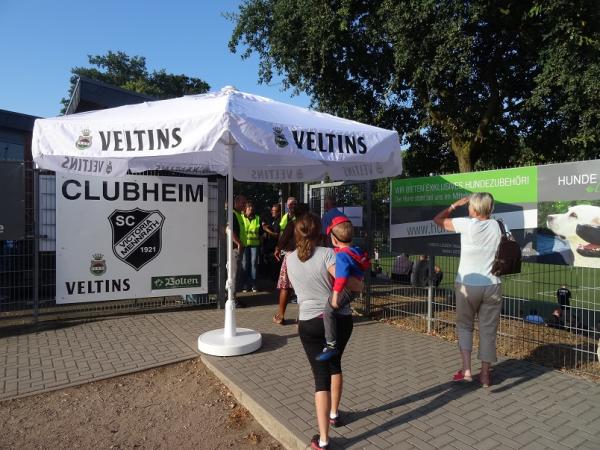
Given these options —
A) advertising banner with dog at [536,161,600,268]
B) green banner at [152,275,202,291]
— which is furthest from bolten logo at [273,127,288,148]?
green banner at [152,275,202,291]

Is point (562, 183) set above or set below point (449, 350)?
above

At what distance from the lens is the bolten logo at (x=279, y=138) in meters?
4.23

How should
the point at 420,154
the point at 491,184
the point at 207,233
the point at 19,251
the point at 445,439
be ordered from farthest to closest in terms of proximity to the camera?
the point at 420,154, the point at 207,233, the point at 19,251, the point at 491,184, the point at 445,439

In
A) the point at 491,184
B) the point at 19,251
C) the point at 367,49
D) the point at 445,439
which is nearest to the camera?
the point at 445,439

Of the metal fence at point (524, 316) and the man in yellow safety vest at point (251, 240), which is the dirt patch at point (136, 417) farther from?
the man in yellow safety vest at point (251, 240)

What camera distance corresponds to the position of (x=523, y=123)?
12195 mm

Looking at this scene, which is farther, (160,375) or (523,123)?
(523,123)

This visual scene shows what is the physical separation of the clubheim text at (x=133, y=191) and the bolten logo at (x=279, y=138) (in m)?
3.57

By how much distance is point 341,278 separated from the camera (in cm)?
315

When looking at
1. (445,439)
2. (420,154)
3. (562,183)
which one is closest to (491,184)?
(562,183)

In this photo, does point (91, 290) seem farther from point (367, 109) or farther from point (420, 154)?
point (420, 154)

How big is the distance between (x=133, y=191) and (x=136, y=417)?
402 centimetres

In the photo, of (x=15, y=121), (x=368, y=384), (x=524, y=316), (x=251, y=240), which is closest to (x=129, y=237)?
(x=251, y=240)

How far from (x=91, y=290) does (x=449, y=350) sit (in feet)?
17.2
